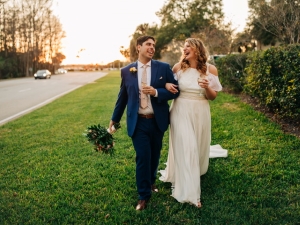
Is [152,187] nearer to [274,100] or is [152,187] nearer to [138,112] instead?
[138,112]

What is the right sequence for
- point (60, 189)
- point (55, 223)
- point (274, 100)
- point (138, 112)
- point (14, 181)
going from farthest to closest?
point (274, 100)
point (14, 181)
point (60, 189)
point (138, 112)
point (55, 223)

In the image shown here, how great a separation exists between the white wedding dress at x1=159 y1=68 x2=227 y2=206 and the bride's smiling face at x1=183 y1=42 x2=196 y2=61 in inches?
6.6

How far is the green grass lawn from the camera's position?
3549 mm

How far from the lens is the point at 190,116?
4.04 m

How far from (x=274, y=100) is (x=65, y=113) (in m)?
7.49

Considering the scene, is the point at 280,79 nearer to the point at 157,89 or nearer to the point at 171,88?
the point at 171,88

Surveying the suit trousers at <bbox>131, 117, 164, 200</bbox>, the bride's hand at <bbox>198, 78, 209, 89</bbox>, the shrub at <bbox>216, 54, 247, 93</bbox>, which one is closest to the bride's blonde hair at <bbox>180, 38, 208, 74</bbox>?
the bride's hand at <bbox>198, 78, 209, 89</bbox>

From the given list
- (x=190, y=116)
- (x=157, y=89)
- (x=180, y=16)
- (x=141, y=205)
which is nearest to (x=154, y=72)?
(x=157, y=89)

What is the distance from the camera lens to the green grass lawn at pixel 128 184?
3.55m

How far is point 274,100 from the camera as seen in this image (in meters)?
7.55

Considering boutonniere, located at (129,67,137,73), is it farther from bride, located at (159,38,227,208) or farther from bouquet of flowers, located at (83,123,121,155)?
bouquet of flowers, located at (83,123,121,155)

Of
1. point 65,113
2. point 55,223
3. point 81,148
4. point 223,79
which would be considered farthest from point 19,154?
point 223,79

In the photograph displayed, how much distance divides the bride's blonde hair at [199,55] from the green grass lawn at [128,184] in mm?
1686

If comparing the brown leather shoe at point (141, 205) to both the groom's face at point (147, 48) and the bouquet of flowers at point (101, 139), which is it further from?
the groom's face at point (147, 48)
